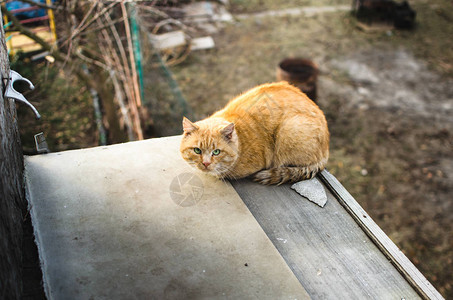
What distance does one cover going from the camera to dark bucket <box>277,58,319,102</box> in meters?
5.91

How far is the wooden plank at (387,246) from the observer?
78.7 inches

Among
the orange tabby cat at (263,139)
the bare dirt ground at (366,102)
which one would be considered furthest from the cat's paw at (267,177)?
the bare dirt ground at (366,102)

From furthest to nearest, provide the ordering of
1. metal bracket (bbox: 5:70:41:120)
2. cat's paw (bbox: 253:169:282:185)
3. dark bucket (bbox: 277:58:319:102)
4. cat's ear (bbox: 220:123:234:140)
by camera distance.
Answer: dark bucket (bbox: 277:58:319:102) < cat's paw (bbox: 253:169:282:185) < cat's ear (bbox: 220:123:234:140) < metal bracket (bbox: 5:70:41:120)

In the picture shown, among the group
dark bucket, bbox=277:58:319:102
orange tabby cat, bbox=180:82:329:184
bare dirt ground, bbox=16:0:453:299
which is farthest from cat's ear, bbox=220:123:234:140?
dark bucket, bbox=277:58:319:102

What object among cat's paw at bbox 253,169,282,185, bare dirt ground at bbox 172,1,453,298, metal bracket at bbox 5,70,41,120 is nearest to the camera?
metal bracket at bbox 5,70,41,120

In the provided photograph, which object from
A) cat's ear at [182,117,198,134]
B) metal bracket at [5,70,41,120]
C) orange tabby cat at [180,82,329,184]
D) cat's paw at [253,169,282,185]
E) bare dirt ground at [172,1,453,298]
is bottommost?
bare dirt ground at [172,1,453,298]

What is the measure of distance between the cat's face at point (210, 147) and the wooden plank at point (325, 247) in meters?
0.25

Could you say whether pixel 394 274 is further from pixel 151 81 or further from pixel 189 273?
pixel 151 81

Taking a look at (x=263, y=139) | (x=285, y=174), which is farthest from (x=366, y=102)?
(x=285, y=174)

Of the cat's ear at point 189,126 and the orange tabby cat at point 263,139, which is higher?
the cat's ear at point 189,126

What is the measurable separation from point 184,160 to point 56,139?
13.4ft

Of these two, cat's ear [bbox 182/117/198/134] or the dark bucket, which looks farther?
the dark bucket

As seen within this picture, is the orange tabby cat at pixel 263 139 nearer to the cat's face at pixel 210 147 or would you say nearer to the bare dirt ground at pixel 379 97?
the cat's face at pixel 210 147

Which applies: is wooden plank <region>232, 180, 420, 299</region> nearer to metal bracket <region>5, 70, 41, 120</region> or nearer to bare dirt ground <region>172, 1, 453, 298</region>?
metal bracket <region>5, 70, 41, 120</region>
